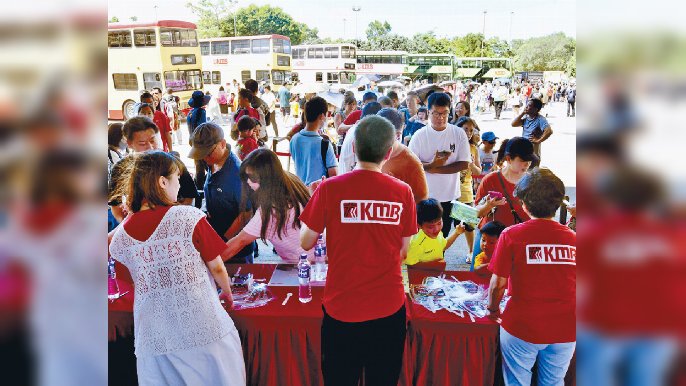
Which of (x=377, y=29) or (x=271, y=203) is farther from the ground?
(x=377, y=29)

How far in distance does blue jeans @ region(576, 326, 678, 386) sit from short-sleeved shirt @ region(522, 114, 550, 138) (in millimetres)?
5725

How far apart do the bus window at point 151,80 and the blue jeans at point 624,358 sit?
18854mm

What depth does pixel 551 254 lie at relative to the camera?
5.77 feet

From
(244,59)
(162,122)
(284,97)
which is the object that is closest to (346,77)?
(244,59)

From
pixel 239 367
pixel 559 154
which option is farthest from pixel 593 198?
pixel 559 154

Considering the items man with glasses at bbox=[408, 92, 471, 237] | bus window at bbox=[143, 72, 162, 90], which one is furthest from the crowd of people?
bus window at bbox=[143, 72, 162, 90]

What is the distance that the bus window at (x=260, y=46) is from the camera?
898 inches

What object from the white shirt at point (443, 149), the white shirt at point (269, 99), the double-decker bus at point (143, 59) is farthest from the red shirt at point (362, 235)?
the double-decker bus at point (143, 59)

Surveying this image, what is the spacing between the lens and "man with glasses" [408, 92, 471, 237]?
157 inches

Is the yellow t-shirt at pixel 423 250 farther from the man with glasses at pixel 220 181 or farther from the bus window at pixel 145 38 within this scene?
the bus window at pixel 145 38

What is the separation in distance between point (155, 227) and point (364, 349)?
37.6 inches

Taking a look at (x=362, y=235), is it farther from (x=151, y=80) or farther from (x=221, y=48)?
(x=221, y=48)

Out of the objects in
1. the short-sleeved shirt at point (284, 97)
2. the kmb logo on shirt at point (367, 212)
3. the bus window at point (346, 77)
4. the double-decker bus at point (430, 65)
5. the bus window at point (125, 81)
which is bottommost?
the kmb logo on shirt at point (367, 212)

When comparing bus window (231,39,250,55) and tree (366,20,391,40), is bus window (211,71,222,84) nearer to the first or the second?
bus window (231,39,250,55)
